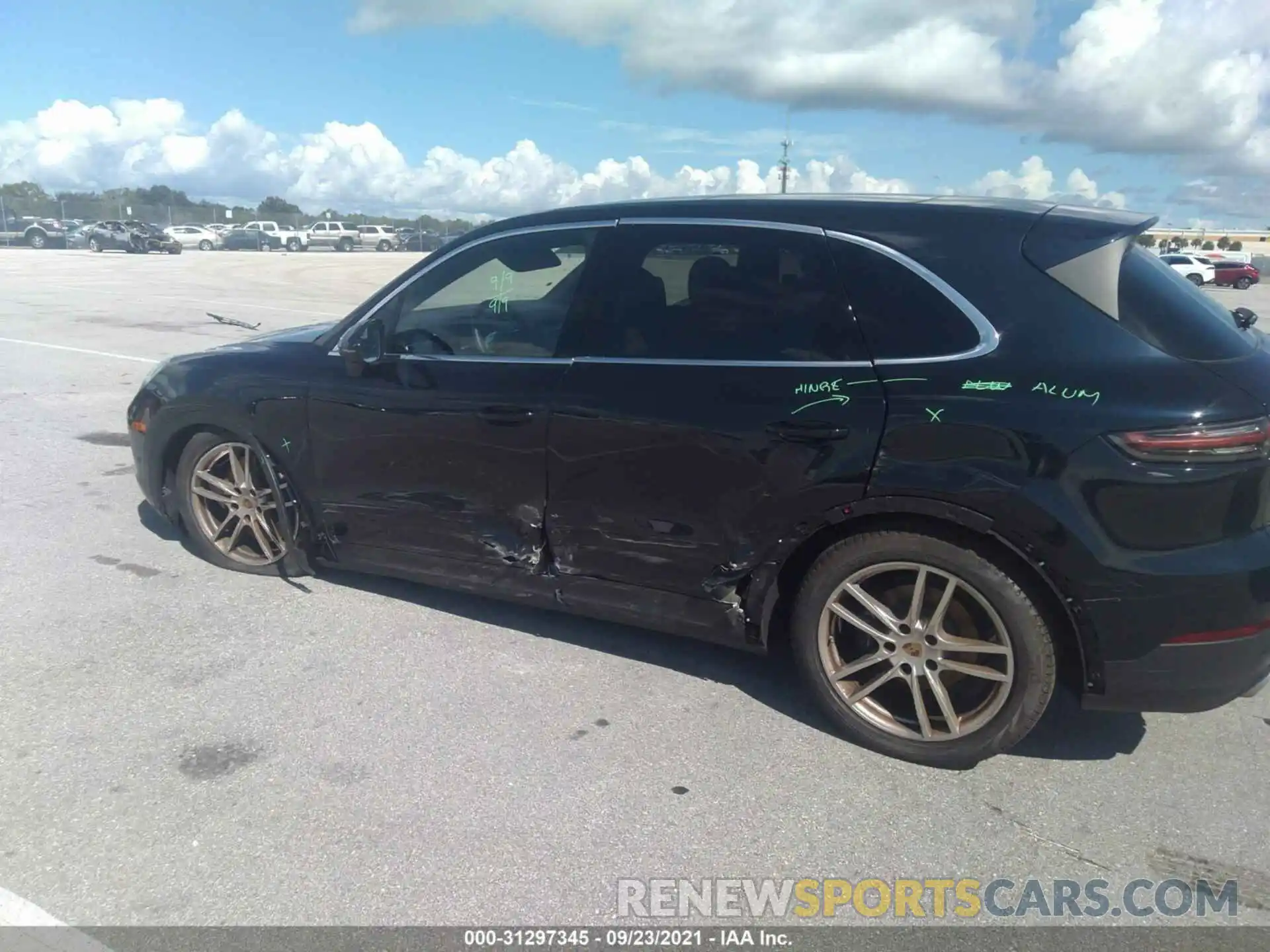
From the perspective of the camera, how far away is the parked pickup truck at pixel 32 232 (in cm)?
4785

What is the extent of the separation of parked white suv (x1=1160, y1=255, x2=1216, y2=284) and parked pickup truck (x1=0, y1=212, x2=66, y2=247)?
51.7 m

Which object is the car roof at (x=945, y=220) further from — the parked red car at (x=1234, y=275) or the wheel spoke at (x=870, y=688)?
the parked red car at (x=1234, y=275)

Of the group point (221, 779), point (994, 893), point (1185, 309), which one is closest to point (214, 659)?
point (221, 779)

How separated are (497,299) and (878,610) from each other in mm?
2102

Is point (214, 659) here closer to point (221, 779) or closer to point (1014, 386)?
point (221, 779)

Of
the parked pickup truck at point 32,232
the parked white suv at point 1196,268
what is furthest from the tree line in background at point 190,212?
the parked white suv at point 1196,268

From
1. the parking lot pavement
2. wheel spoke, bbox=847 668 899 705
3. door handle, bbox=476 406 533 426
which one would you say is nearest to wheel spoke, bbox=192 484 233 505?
the parking lot pavement

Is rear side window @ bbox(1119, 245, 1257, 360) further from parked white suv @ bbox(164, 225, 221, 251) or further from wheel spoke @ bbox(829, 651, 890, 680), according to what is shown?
parked white suv @ bbox(164, 225, 221, 251)

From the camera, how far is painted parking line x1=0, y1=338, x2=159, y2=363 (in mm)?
11289

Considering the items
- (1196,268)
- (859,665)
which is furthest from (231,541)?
(1196,268)

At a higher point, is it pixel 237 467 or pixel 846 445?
pixel 846 445

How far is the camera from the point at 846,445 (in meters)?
3.15

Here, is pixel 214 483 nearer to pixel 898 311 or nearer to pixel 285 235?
pixel 898 311

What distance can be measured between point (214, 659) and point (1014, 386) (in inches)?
125
